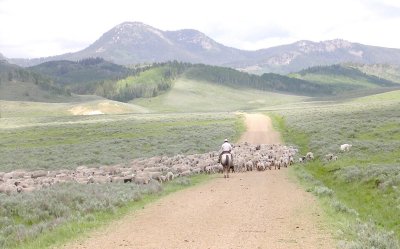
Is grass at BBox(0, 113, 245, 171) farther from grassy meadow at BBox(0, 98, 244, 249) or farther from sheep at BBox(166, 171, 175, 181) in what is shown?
sheep at BBox(166, 171, 175, 181)

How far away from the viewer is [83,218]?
17328mm

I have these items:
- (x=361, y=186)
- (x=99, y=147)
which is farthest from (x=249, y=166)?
(x=99, y=147)

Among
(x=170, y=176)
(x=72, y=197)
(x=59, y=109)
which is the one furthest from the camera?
(x=59, y=109)

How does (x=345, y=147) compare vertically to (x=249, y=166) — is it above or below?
above

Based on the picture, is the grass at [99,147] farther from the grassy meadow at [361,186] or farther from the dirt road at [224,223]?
the dirt road at [224,223]

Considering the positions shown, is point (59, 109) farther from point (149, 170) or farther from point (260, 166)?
point (260, 166)

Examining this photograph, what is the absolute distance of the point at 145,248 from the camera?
13570 millimetres

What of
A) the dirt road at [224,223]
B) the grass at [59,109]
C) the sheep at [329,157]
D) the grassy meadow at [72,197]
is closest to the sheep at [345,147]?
the sheep at [329,157]

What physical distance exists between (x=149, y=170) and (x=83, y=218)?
48.3ft

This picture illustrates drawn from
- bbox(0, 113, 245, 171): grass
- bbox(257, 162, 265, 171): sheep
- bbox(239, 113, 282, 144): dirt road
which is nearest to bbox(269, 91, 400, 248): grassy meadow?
bbox(257, 162, 265, 171): sheep

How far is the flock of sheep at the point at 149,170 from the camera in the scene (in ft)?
90.7

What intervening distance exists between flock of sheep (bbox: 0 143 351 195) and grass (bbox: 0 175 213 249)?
11.1 feet

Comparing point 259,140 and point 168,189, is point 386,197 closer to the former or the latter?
point 168,189

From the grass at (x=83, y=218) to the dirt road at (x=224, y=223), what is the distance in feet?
1.93
